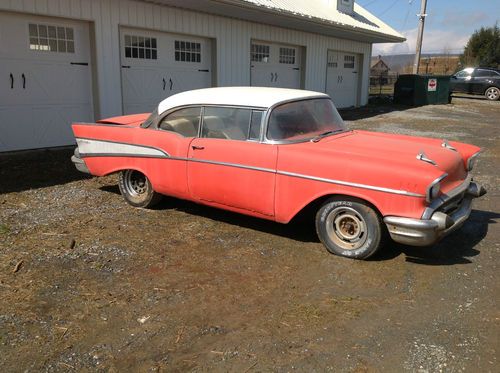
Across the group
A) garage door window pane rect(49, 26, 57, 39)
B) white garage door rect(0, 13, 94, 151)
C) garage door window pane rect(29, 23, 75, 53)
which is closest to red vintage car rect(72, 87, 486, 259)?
white garage door rect(0, 13, 94, 151)

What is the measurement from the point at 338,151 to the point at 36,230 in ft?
10.6

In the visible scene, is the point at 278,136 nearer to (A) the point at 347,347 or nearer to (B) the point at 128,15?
(A) the point at 347,347

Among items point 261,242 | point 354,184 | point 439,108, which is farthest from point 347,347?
point 439,108

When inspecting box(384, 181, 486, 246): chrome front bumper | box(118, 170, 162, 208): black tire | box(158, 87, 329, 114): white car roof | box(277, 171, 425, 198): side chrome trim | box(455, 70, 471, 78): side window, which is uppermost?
box(455, 70, 471, 78): side window

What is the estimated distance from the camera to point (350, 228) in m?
4.31

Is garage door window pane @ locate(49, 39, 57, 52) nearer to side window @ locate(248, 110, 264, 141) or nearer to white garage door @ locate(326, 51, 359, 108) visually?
side window @ locate(248, 110, 264, 141)

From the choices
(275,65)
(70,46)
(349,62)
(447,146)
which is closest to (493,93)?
(349,62)

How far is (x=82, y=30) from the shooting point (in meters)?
9.44

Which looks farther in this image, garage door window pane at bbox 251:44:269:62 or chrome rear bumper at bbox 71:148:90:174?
garage door window pane at bbox 251:44:269:62

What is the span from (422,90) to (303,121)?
19733mm

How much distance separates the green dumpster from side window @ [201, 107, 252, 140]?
19.7m

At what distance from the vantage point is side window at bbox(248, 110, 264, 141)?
465 cm

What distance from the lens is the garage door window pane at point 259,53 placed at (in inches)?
567

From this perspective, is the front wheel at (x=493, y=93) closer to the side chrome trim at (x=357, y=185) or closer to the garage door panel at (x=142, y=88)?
the garage door panel at (x=142, y=88)
